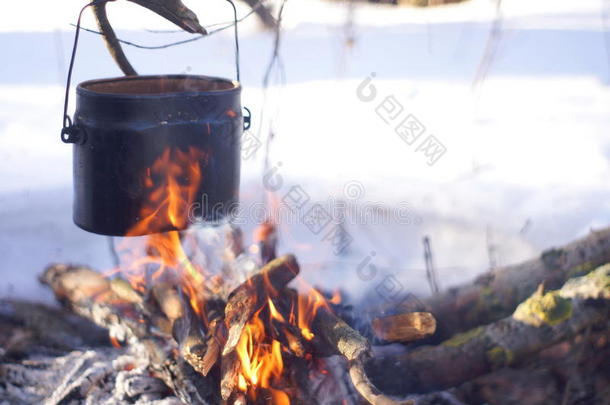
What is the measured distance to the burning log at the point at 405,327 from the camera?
6.75 ft

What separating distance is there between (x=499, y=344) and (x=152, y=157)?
4.87 ft

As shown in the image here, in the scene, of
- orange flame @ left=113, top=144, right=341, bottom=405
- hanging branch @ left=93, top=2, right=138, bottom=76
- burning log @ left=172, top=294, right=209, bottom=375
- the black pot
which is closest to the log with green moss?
orange flame @ left=113, top=144, right=341, bottom=405

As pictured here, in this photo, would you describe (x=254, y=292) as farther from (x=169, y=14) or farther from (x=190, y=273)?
(x=169, y=14)

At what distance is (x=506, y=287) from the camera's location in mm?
2459

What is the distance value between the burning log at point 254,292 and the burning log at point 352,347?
0.19 meters

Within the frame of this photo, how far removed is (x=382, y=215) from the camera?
3838 mm

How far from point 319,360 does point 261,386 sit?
0.26 m

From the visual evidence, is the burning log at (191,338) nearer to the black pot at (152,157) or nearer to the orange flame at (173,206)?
the orange flame at (173,206)

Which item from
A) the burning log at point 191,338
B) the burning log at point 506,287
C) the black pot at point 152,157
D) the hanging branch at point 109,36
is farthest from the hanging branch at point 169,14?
the burning log at point 506,287

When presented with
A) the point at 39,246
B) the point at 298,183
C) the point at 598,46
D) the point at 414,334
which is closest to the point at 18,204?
the point at 39,246

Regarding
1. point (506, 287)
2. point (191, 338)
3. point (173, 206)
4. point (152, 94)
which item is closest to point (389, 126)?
point (506, 287)

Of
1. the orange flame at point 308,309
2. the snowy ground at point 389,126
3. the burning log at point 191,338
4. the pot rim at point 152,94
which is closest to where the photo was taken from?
the burning log at point 191,338

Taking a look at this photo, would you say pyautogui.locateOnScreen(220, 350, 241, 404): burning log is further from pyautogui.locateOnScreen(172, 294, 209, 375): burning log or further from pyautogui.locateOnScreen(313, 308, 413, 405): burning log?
pyautogui.locateOnScreen(313, 308, 413, 405): burning log

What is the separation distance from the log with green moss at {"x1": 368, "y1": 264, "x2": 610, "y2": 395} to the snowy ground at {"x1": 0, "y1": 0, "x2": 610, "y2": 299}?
49 centimetres
